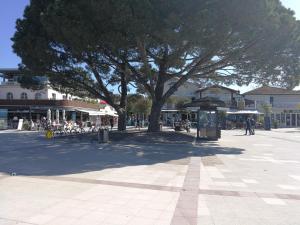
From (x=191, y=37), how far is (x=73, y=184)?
11.4 m

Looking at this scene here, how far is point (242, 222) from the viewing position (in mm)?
6676

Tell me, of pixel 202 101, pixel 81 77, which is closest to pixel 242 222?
pixel 202 101

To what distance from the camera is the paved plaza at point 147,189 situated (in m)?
6.78

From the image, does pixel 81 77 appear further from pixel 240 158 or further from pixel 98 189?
pixel 98 189

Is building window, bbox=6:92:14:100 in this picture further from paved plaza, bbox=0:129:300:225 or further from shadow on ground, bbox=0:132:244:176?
paved plaza, bbox=0:129:300:225

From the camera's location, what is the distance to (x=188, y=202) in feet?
26.2

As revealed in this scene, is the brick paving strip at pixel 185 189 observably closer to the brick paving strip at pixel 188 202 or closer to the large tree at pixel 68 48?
the brick paving strip at pixel 188 202

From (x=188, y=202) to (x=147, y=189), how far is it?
4.70ft

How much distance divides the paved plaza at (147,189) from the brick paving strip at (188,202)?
17 mm

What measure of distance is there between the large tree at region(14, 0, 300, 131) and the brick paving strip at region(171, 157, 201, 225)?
343 inches

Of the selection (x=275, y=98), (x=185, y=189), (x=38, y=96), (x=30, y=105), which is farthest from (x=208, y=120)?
(x=275, y=98)

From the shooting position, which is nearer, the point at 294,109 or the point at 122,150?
the point at 122,150

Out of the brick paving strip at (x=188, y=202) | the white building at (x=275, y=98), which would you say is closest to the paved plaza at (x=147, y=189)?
the brick paving strip at (x=188, y=202)

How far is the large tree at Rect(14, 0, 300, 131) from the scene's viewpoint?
61.2ft
